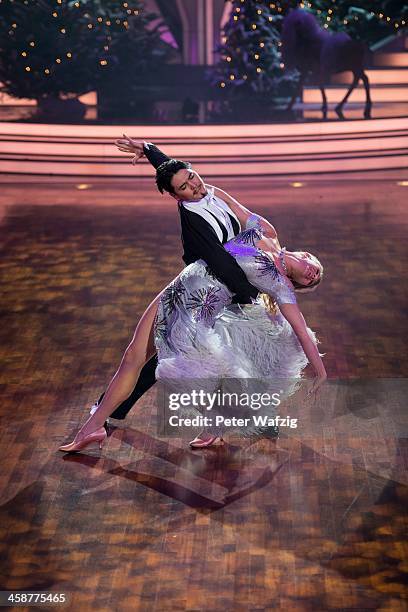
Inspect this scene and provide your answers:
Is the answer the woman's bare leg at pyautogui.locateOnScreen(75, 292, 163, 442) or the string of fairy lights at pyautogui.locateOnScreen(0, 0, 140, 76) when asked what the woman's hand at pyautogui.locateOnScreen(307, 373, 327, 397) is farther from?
the string of fairy lights at pyautogui.locateOnScreen(0, 0, 140, 76)

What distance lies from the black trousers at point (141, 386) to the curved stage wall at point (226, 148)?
6.48 m

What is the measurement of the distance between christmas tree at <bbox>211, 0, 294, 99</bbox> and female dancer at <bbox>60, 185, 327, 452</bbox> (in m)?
8.90

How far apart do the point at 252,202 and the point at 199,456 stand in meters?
5.18

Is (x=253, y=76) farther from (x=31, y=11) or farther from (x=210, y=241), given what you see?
(x=210, y=241)

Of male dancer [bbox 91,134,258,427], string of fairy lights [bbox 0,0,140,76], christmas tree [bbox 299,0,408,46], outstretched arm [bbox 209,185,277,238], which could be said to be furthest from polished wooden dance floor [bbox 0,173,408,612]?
christmas tree [bbox 299,0,408,46]

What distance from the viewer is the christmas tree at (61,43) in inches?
523

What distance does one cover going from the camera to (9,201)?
404 inches

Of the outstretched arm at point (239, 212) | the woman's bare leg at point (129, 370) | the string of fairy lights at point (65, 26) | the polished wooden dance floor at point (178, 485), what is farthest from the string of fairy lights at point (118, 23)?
the woman's bare leg at point (129, 370)

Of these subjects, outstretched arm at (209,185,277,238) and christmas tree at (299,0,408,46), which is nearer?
outstretched arm at (209,185,277,238)

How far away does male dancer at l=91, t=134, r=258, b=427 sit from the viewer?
4.68 meters

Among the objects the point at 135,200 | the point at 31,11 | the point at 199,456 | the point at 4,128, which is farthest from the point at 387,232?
the point at 31,11

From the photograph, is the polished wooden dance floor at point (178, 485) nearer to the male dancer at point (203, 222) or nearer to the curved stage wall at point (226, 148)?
the male dancer at point (203, 222)

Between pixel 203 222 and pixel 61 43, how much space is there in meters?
9.41

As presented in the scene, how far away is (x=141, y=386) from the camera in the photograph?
199 inches
